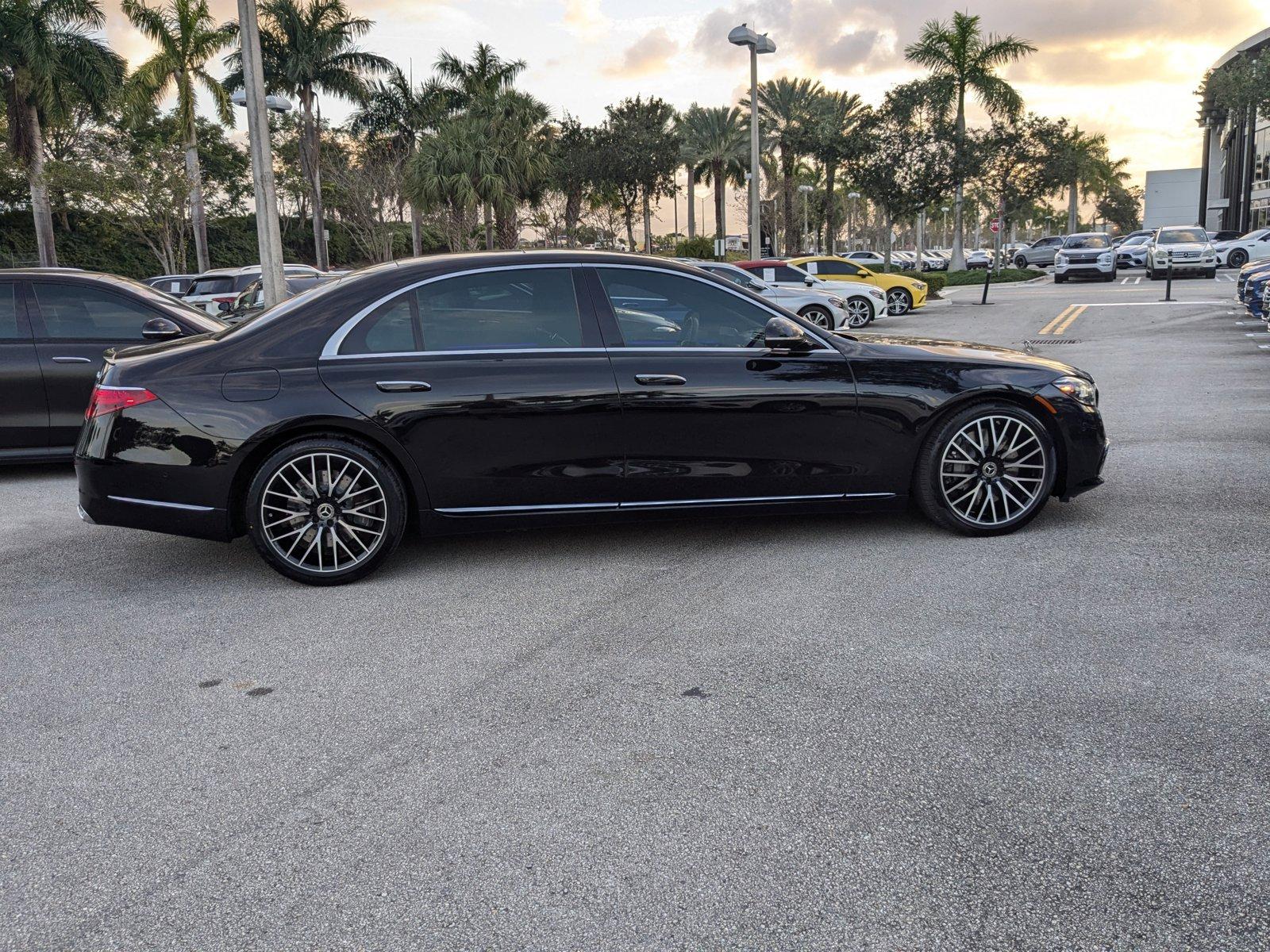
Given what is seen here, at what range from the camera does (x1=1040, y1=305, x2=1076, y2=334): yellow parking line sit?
748 inches

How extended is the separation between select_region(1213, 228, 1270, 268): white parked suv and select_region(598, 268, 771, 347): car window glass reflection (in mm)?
42986

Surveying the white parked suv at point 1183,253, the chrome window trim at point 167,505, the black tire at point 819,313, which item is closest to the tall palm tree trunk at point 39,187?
the black tire at point 819,313

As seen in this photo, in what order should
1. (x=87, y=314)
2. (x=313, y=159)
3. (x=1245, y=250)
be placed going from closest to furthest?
(x=87, y=314)
(x=1245, y=250)
(x=313, y=159)

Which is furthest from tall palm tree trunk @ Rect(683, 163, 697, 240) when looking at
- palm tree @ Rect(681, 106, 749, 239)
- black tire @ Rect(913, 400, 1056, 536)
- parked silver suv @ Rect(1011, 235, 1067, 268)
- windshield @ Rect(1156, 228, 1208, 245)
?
black tire @ Rect(913, 400, 1056, 536)

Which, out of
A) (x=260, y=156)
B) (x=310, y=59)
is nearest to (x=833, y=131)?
(x=310, y=59)

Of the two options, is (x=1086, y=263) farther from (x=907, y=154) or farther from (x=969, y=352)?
(x=969, y=352)

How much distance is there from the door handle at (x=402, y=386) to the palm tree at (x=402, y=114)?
153 ft

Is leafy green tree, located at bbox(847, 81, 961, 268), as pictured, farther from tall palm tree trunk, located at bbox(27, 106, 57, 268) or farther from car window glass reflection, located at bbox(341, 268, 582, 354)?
car window glass reflection, located at bbox(341, 268, 582, 354)

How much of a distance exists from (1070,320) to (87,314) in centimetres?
1824

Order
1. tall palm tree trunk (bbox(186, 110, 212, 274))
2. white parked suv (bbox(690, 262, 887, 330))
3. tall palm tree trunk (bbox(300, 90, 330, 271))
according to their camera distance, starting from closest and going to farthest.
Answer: white parked suv (bbox(690, 262, 887, 330)) → tall palm tree trunk (bbox(186, 110, 212, 274)) → tall palm tree trunk (bbox(300, 90, 330, 271))

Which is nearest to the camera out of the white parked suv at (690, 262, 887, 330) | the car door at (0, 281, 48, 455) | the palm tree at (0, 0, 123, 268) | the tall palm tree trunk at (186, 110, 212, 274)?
the car door at (0, 281, 48, 455)

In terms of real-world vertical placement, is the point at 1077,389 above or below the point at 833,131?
below

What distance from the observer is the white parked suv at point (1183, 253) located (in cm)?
3544

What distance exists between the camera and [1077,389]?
19.2 feet
